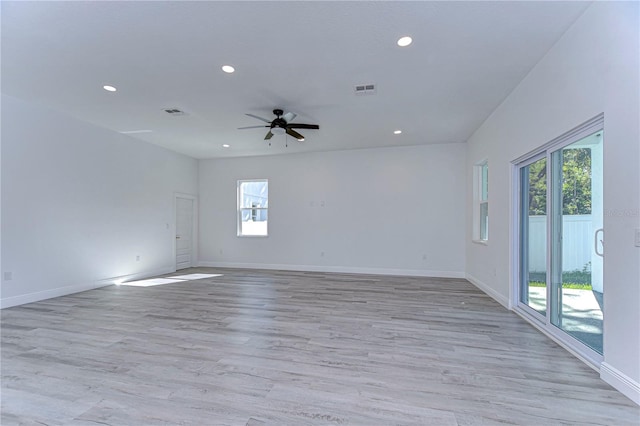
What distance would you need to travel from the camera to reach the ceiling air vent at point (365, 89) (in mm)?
3544

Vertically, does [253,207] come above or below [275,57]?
below

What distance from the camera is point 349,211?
675 cm

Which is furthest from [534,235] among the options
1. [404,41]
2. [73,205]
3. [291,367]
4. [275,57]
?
[73,205]

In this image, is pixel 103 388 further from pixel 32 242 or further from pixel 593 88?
pixel 593 88

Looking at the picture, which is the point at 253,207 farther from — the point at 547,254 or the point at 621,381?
the point at 621,381

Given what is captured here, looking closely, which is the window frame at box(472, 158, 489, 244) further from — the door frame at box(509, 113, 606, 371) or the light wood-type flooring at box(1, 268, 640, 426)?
the light wood-type flooring at box(1, 268, 640, 426)

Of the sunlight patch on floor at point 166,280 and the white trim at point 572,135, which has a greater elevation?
the white trim at point 572,135

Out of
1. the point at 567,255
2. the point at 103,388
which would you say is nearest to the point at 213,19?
the point at 103,388

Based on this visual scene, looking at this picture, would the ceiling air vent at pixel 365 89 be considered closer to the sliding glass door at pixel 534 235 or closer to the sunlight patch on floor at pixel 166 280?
the sliding glass door at pixel 534 235

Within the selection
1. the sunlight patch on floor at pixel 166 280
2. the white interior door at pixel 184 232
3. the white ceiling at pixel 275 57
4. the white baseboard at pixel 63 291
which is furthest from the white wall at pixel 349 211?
the white baseboard at pixel 63 291

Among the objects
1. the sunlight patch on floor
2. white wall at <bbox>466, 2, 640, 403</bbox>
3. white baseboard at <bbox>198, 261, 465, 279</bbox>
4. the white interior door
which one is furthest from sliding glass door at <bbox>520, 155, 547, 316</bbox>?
the white interior door

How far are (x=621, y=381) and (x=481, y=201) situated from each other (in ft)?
12.9

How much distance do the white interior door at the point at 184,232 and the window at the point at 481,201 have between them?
6944mm

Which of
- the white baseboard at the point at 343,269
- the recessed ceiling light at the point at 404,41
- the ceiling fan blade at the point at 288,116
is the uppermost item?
the recessed ceiling light at the point at 404,41
